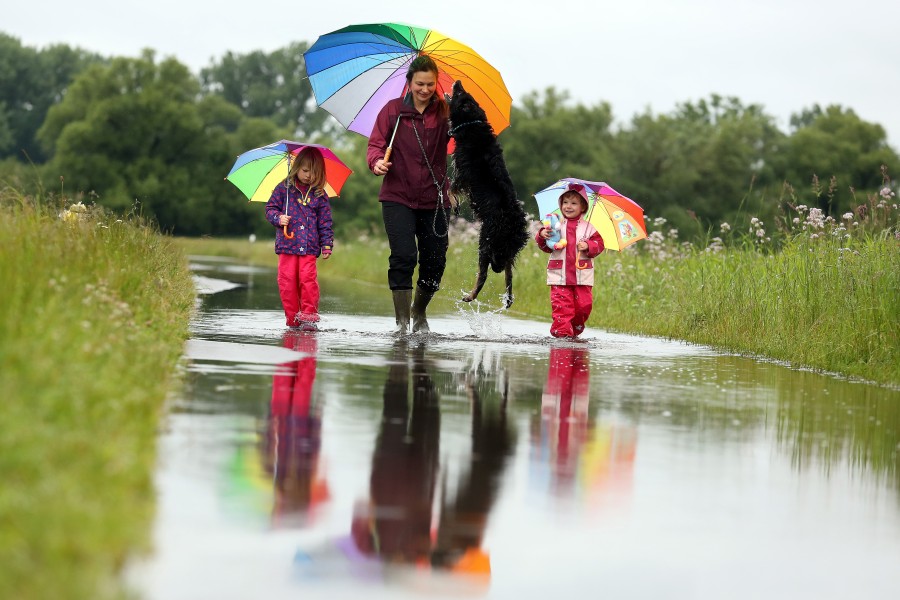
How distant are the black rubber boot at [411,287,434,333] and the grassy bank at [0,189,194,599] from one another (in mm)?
3246

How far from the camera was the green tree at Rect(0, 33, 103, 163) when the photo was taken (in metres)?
124

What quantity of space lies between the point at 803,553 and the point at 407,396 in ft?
13.3

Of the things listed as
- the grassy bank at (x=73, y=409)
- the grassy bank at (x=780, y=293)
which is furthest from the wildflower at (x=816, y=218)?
the grassy bank at (x=73, y=409)

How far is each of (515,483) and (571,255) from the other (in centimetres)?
829

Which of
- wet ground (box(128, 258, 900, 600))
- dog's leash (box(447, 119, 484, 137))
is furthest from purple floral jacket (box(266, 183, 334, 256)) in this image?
wet ground (box(128, 258, 900, 600))

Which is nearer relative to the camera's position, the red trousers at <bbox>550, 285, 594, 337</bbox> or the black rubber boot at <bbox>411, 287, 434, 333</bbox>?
the black rubber boot at <bbox>411, 287, 434, 333</bbox>

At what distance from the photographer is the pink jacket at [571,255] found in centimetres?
1448

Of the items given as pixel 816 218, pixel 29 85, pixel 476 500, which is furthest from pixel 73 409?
pixel 29 85

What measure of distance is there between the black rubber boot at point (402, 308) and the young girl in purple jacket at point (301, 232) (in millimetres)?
936

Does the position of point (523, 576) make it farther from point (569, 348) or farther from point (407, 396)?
point (569, 348)

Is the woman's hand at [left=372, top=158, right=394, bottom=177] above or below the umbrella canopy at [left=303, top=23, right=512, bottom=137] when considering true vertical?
below

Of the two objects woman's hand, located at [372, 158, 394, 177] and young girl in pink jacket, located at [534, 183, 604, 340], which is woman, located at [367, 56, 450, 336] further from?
young girl in pink jacket, located at [534, 183, 604, 340]

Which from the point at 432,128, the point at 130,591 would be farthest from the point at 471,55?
the point at 130,591

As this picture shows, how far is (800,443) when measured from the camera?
7930 millimetres
